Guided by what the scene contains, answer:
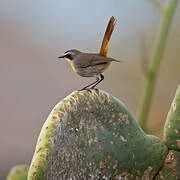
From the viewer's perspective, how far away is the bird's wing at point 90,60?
1.67m

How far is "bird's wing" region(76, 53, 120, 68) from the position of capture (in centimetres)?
167

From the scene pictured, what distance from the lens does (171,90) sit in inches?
268

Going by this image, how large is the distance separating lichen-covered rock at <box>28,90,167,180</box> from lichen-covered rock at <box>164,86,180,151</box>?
29 mm

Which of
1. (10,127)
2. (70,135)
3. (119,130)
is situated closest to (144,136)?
(119,130)

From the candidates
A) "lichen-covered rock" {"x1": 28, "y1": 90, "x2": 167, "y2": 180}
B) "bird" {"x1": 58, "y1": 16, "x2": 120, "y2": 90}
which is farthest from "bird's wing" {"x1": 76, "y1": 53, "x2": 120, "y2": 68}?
"lichen-covered rock" {"x1": 28, "y1": 90, "x2": 167, "y2": 180}

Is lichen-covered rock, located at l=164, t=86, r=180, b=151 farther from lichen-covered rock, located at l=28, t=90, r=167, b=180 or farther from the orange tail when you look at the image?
the orange tail

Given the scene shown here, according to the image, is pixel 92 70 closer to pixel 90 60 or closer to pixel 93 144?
pixel 90 60

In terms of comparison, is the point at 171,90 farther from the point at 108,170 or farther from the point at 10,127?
the point at 108,170

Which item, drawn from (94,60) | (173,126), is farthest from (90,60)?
(173,126)

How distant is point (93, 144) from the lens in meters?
1.37

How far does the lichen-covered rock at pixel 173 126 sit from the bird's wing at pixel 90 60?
298mm

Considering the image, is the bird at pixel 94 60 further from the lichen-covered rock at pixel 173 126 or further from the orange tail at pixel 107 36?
the lichen-covered rock at pixel 173 126

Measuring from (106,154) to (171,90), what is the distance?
18.1 feet

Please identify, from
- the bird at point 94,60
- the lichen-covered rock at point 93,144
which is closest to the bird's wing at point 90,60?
the bird at point 94,60
